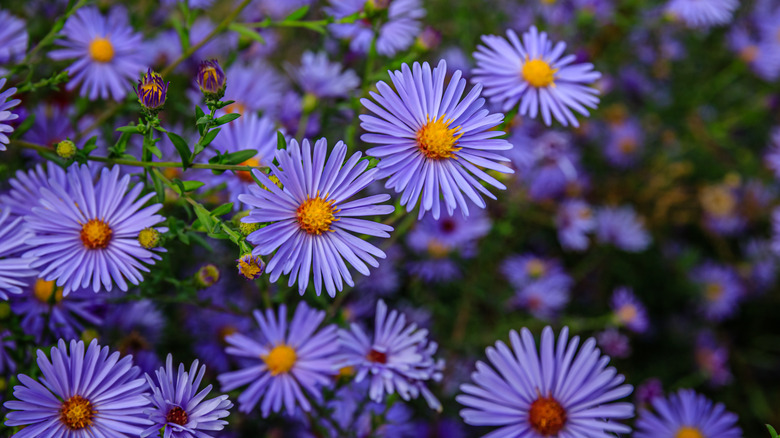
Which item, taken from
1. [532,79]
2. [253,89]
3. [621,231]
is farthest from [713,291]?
[253,89]

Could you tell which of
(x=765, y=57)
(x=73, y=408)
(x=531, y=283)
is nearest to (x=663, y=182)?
(x=531, y=283)

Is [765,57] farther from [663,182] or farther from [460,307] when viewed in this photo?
[460,307]

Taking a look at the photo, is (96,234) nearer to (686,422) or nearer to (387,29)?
(387,29)

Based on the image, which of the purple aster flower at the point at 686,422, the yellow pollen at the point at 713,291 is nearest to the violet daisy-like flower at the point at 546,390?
the purple aster flower at the point at 686,422

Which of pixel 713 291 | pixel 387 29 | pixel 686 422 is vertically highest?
pixel 387 29

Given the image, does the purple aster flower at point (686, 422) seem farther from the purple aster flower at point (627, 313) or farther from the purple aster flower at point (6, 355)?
the purple aster flower at point (6, 355)

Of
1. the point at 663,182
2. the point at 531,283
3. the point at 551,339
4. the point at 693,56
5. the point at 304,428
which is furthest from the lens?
the point at 693,56

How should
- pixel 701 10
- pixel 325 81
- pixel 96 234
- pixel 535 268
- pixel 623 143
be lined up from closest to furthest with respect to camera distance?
pixel 96 234 < pixel 325 81 < pixel 535 268 < pixel 701 10 < pixel 623 143
